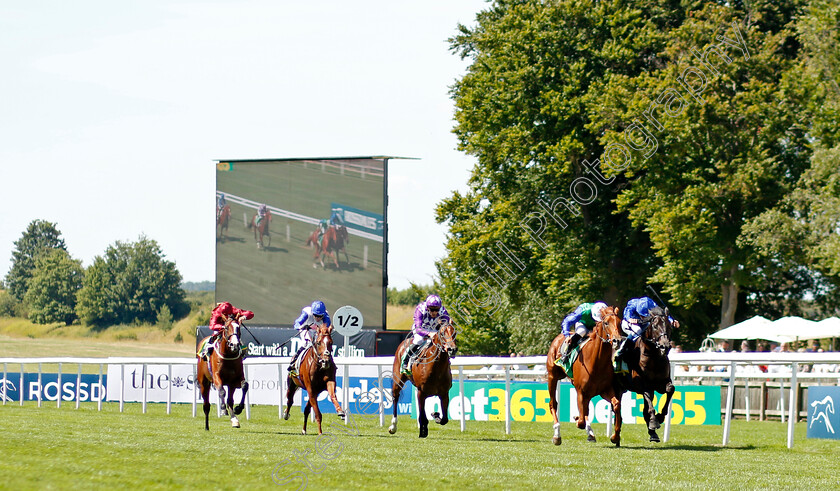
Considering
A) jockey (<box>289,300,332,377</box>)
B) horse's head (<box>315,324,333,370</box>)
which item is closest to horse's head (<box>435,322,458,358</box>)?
horse's head (<box>315,324,333,370</box>)

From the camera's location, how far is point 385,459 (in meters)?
9.48

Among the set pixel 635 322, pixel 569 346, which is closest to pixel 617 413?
pixel 569 346

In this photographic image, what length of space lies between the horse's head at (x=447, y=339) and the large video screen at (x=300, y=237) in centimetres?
1897

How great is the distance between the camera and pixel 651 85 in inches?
1140

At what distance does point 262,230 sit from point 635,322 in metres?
23.0

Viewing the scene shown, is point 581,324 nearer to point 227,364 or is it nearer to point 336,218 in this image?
point 227,364

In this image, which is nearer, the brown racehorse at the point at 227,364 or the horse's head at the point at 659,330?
the horse's head at the point at 659,330

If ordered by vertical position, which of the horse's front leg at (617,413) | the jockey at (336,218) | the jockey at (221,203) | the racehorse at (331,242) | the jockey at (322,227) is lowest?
the horse's front leg at (617,413)

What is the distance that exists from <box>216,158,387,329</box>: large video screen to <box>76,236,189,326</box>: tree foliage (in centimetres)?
3620

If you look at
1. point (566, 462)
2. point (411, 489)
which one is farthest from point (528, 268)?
point (411, 489)

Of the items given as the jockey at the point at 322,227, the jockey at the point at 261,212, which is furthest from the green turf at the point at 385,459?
the jockey at the point at 261,212

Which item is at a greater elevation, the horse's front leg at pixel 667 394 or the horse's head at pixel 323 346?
the horse's head at pixel 323 346

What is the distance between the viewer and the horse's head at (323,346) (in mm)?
13125

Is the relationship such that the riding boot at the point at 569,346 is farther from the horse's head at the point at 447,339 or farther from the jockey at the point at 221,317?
the jockey at the point at 221,317
